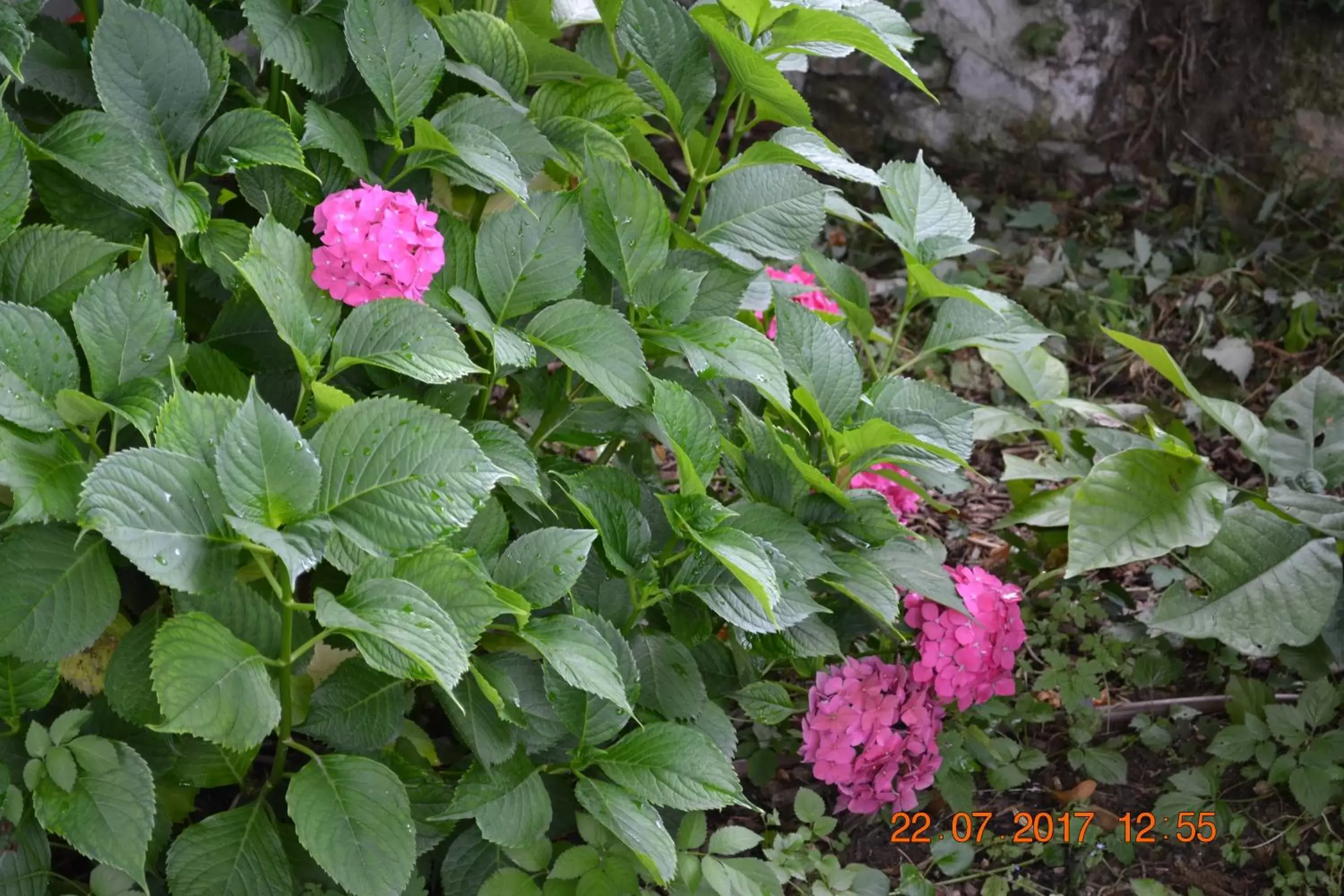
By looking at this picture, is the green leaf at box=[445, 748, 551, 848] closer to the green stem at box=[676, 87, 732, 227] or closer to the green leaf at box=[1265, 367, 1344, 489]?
the green stem at box=[676, 87, 732, 227]

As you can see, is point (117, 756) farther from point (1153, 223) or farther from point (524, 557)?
point (1153, 223)

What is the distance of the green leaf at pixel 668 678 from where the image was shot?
4.81 feet

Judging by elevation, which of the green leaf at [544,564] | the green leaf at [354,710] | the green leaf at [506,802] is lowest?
the green leaf at [506,802]

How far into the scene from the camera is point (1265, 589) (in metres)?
1.84

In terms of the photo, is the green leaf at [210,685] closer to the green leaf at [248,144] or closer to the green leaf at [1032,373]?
the green leaf at [248,144]

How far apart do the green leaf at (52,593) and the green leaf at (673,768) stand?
560 mm

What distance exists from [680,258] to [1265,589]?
104cm

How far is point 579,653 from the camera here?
1.22 meters

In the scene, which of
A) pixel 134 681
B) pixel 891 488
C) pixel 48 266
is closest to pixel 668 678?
pixel 134 681

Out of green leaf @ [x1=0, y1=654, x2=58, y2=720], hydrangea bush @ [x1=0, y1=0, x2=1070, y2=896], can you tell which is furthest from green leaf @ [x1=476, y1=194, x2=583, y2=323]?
green leaf @ [x1=0, y1=654, x2=58, y2=720]

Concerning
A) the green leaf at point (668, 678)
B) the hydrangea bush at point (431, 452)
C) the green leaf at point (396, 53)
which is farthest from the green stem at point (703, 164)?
the green leaf at point (668, 678)

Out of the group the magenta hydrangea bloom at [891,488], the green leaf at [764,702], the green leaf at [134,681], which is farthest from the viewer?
the magenta hydrangea bloom at [891,488]

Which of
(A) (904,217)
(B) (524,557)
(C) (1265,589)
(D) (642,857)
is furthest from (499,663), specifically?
(C) (1265,589)

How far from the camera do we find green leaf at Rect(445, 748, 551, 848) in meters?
1.29
